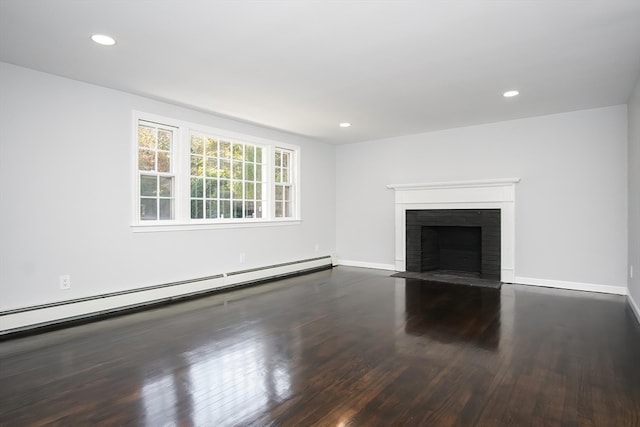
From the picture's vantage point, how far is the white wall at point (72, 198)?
3410 mm

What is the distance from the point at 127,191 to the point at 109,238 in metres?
0.56

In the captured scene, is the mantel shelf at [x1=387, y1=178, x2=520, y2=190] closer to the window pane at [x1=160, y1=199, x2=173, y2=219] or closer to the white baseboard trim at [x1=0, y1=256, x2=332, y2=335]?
the white baseboard trim at [x1=0, y1=256, x2=332, y2=335]

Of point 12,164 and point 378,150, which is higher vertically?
point 378,150

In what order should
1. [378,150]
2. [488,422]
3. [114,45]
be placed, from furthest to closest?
[378,150]
[114,45]
[488,422]

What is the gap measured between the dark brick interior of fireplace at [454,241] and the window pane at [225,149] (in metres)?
3.19

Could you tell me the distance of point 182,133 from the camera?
4.83 m

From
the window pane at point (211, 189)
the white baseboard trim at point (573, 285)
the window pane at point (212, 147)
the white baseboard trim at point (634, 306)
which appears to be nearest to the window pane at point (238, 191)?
the window pane at point (211, 189)

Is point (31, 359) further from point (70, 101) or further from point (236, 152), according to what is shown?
point (236, 152)

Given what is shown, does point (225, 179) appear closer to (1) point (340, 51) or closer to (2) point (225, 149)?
(2) point (225, 149)

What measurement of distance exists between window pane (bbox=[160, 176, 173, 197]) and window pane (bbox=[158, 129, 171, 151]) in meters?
0.38

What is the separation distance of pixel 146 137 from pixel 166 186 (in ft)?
2.08

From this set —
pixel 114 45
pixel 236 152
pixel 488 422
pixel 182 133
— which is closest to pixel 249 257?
pixel 236 152

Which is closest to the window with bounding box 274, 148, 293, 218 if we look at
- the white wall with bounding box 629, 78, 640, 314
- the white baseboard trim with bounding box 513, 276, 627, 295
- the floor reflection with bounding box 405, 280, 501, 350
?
the floor reflection with bounding box 405, 280, 501, 350

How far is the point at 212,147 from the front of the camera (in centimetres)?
528
